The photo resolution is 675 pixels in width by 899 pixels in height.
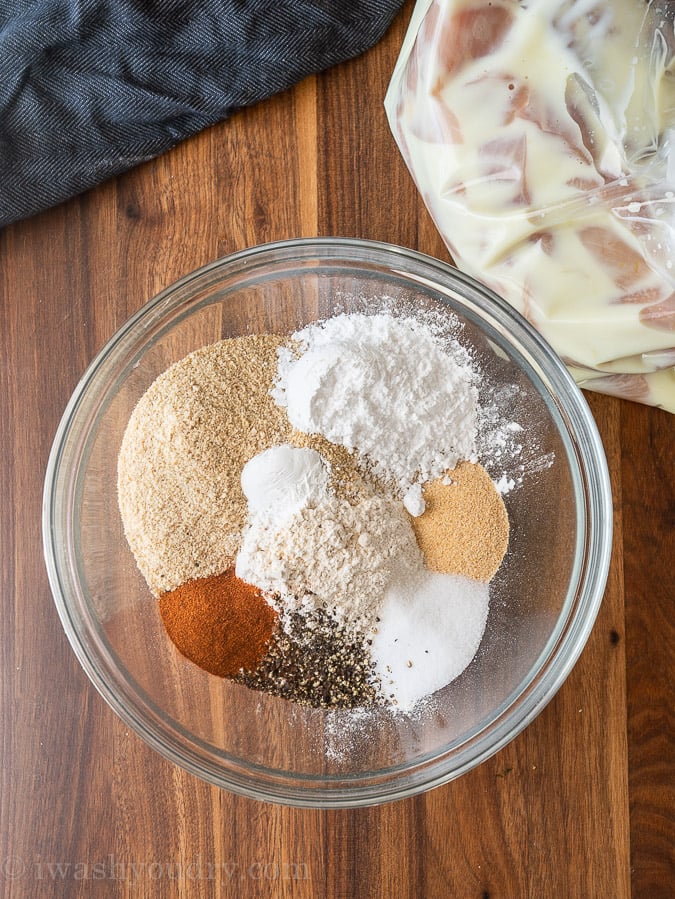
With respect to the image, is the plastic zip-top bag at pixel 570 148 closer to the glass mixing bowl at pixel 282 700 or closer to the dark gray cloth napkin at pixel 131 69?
the glass mixing bowl at pixel 282 700

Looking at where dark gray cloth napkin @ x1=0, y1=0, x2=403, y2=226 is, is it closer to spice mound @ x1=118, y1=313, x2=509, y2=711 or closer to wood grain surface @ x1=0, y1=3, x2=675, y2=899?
wood grain surface @ x1=0, y1=3, x2=675, y2=899

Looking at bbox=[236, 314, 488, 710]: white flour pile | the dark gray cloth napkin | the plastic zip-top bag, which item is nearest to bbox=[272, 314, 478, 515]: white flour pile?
bbox=[236, 314, 488, 710]: white flour pile

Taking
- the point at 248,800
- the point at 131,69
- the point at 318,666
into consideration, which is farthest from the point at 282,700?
the point at 131,69

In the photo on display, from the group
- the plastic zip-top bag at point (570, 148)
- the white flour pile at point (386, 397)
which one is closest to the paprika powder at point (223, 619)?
the white flour pile at point (386, 397)

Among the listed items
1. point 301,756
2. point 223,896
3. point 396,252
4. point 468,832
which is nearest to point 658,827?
point 468,832

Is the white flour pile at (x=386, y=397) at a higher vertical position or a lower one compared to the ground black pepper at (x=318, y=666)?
higher
